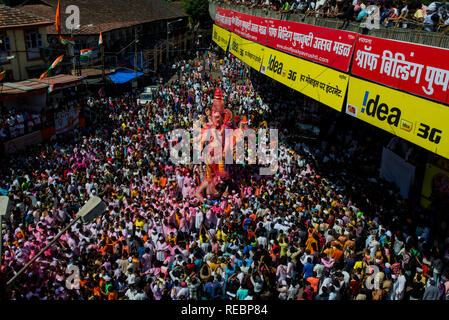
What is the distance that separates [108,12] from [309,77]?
2597 centimetres

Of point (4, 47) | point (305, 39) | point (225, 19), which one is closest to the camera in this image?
point (305, 39)

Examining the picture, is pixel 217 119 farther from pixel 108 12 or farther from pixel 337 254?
pixel 108 12

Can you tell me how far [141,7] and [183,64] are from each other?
902cm

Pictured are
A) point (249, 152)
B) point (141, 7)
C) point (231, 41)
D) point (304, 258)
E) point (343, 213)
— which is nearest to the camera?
point (304, 258)

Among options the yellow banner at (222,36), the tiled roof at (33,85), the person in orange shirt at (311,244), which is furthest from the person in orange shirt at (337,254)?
the yellow banner at (222,36)

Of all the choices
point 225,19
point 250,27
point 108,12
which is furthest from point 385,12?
point 108,12

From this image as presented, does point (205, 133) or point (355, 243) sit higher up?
point (205, 133)

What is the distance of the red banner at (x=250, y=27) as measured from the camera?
19928 mm

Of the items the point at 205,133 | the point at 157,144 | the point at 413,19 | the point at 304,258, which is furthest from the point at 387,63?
the point at 157,144

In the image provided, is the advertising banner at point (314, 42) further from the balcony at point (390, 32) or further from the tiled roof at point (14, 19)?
the tiled roof at point (14, 19)

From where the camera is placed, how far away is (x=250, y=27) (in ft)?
72.0

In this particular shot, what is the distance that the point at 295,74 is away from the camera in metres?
15.8

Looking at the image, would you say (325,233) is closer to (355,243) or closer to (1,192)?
(355,243)

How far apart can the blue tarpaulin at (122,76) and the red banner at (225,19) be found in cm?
707
